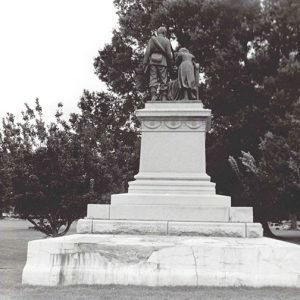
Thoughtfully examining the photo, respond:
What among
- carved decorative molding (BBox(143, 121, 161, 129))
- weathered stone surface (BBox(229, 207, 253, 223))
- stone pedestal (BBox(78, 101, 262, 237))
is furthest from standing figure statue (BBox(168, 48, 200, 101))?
weathered stone surface (BBox(229, 207, 253, 223))

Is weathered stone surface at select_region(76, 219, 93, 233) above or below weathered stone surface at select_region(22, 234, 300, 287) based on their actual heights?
above

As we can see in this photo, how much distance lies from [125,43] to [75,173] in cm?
1375

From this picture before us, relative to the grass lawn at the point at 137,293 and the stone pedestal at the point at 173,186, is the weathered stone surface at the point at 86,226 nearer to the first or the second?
the stone pedestal at the point at 173,186

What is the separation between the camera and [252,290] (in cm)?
783

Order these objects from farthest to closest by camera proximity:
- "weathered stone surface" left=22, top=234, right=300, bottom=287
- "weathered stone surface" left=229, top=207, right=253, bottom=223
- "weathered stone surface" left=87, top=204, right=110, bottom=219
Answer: "weathered stone surface" left=87, top=204, right=110, bottom=219 → "weathered stone surface" left=229, top=207, right=253, bottom=223 → "weathered stone surface" left=22, top=234, right=300, bottom=287

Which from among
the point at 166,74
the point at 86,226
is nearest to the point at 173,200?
the point at 86,226

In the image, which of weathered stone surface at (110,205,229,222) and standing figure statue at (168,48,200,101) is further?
standing figure statue at (168,48,200,101)

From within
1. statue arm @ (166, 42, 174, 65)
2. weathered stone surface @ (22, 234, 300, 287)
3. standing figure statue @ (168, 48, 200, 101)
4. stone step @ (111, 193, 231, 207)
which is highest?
statue arm @ (166, 42, 174, 65)

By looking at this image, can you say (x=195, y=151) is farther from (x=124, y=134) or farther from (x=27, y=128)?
(x=124, y=134)

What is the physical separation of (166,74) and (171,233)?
4.00m

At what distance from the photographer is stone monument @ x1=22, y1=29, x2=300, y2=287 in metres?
8.20

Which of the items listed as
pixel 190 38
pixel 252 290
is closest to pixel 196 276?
pixel 252 290

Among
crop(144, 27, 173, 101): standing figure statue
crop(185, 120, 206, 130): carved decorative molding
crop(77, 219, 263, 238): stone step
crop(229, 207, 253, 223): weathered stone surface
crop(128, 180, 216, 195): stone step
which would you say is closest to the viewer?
crop(77, 219, 263, 238): stone step

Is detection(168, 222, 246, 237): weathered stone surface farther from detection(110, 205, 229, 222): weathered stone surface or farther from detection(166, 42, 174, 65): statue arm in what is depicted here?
detection(166, 42, 174, 65): statue arm
